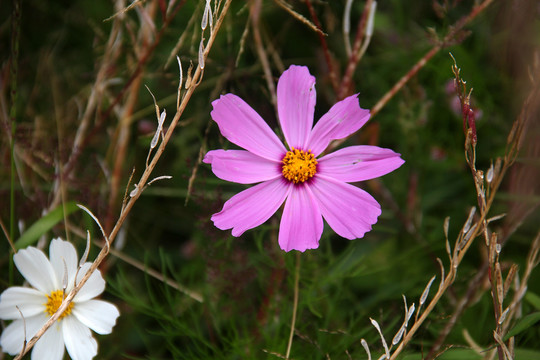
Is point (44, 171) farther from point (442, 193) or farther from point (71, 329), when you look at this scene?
point (442, 193)

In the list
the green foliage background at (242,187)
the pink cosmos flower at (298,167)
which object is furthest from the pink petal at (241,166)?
the green foliage background at (242,187)

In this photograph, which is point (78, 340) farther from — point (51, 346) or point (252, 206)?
point (252, 206)

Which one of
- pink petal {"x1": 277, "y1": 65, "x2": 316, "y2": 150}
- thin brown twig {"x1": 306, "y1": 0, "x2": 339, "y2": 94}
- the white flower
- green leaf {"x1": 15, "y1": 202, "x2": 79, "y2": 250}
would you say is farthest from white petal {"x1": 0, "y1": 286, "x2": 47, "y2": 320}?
thin brown twig {"x1": 306, "y1": 0, "x2": 339, "y2": 94}

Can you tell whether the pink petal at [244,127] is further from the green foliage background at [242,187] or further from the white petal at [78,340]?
the white petal at [78,340]

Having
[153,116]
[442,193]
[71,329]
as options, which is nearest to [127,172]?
[153,116]

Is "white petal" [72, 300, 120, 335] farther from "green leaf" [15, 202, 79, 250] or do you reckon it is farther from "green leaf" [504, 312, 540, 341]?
"green leaf" [504, 312, 540, 341]

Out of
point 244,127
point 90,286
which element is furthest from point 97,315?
point 244,127
